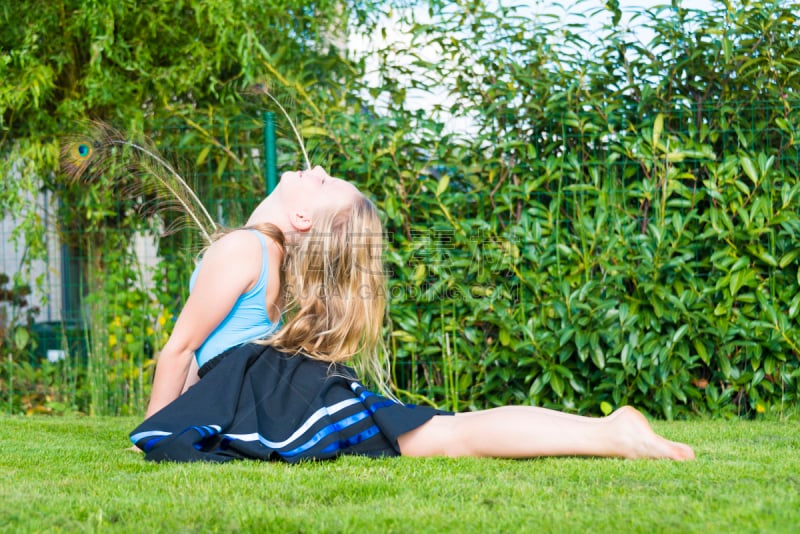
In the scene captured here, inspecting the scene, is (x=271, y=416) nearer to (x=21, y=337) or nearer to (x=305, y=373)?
(x=305, y=373)

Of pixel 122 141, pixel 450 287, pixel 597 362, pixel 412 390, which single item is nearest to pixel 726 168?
pixel 597 362

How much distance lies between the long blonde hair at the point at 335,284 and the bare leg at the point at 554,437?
1.79 feet

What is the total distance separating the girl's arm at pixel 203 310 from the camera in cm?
279

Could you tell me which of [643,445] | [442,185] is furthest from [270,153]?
[643,445]

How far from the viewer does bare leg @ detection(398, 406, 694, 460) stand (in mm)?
2516

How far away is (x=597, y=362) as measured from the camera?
3.87m

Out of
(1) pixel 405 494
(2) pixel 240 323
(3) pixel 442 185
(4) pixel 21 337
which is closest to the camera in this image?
(1) pixel 405 494

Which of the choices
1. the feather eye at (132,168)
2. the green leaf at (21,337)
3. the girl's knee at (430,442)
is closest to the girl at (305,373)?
the girl's knee at (430,442)

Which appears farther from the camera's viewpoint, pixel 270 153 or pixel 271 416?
pixel 270 153

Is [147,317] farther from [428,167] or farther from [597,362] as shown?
[597,362]

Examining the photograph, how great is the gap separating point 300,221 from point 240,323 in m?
0.44

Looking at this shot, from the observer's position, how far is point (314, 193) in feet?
9.87

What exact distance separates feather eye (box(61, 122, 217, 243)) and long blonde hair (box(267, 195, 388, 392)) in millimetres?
1035

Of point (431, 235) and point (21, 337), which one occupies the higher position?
point (431, 235)
